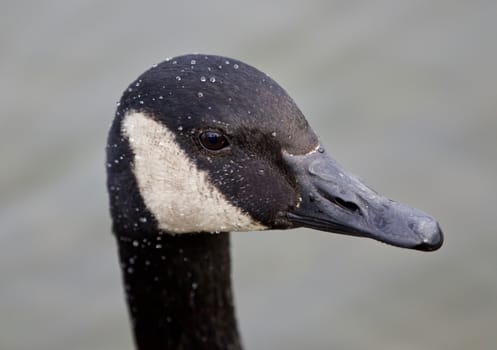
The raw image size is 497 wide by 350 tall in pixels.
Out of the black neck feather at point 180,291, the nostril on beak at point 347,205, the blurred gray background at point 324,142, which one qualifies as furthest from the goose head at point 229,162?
the blurred gray background at point 324,142

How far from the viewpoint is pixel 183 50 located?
283 inches

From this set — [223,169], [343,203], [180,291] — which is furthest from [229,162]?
[180,291]

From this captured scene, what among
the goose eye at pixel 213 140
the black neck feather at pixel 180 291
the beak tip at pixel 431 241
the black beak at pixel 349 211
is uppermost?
the goose eye at pixel 213 140

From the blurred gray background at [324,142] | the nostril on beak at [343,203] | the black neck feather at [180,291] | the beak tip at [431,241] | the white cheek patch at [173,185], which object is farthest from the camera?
the blurred gray background at [324,142]

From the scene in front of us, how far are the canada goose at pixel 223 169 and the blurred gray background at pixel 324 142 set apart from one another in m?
2.05

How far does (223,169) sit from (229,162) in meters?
0.04

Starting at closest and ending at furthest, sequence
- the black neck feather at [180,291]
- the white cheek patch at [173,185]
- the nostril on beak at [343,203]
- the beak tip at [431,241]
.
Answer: the beak tip at [431,241], the nostril on beak at [343,203], the white cheek patch at [173,185], the black neck feather at [180,291]

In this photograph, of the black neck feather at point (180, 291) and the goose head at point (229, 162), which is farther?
the black neck feather at point (180, 291)

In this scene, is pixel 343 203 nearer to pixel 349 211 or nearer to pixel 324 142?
pixel 349 211

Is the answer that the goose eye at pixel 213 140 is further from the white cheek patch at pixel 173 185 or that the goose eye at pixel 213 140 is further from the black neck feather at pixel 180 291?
the black neck feather at pixel 180 291

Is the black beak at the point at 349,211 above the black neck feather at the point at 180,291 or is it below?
below

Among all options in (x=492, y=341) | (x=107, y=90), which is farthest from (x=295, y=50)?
(x=492, y=341)

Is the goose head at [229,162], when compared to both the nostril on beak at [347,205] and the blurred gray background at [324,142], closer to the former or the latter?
the nostril on beak at [347,205]

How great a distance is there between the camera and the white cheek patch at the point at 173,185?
4125 mm
